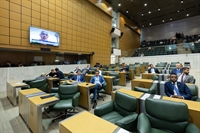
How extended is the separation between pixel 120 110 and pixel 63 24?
26.8 feet

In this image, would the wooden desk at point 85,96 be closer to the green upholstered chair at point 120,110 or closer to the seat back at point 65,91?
the seat back at point 65,91

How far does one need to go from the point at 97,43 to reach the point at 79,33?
274cm

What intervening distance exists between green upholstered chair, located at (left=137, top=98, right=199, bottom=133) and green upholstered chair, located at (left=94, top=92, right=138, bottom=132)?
0.18 m

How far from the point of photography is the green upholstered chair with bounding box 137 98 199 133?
4.25ft

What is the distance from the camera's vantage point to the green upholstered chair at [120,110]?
59.7 inches

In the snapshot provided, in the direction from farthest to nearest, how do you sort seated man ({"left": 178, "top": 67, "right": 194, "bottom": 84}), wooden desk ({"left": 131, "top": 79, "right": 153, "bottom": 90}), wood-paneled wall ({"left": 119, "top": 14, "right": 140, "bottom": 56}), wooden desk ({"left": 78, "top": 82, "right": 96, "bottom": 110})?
wood-paneled wall ({"left": 119, "top": 14, "right": 140, "bottom": 56})
wooden desk ({"left": 131, "top": 79, "right": 153, "bottom": 90})
seated man ({"left": 178, "top": 67, "right": 194, "bottom": 84})
wooden desk ({"left": 78, "top": 82, "right": 96, "bottom": 110})

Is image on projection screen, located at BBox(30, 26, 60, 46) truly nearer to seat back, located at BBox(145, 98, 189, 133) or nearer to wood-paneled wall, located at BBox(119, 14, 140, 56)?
seat back, located at BBox(145, 98, 189, 133)

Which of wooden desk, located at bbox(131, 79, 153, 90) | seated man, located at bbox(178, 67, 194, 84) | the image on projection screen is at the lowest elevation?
wooden desk, located at bbox(131, 79, 153, 90)

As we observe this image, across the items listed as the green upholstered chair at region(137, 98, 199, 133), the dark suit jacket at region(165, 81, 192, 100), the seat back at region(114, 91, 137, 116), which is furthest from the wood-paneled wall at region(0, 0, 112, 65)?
the dark suit jacket at region(165, 81, 192, 100)

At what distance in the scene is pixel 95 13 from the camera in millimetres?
10977

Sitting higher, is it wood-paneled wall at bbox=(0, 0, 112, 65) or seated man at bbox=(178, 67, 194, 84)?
wood-paneled wall at bbox=(0, 0, 112, 65)

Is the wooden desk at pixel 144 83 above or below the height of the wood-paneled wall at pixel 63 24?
below

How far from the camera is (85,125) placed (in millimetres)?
1164

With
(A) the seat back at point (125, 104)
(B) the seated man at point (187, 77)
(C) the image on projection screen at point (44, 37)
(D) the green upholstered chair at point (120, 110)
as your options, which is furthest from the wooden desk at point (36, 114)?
(C) the image on projection screen at point (44, 37)
